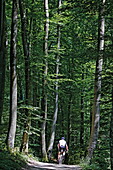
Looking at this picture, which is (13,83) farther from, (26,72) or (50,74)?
(50,74)

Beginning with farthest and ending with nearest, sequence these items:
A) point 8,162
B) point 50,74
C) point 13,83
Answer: point 50,74 → point 13,83 → point 8,162

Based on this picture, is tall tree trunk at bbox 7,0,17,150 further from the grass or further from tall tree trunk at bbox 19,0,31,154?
tall tree trunk at bbox 19,0,31,154

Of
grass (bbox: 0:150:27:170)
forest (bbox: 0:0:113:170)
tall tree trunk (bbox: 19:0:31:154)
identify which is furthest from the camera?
tall tree trunk (bbox: 19:0:31:154)

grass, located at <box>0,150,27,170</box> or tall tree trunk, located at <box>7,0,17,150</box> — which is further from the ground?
tall tree trunk, located at <box>7,0,17,150</box>

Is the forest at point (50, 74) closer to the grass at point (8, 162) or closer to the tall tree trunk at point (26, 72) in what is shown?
the tall tree trunk at point (26, 72)

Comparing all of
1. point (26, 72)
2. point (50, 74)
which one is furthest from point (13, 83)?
point (50, 74)

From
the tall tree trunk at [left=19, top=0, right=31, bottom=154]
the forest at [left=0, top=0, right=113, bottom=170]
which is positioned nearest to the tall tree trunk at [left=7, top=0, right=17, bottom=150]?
the forest at [left=0, top=0, right=113, bottom=170]

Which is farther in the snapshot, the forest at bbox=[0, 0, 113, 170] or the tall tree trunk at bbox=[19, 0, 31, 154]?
the tall tree trunk at bbox=[19, 0, 31, 154]

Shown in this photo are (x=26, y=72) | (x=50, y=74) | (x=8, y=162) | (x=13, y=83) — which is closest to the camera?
(x=8, y=162)

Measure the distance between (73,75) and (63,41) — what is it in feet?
10.7

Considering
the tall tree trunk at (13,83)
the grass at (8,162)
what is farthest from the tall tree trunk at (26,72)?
the grass at (8,162)

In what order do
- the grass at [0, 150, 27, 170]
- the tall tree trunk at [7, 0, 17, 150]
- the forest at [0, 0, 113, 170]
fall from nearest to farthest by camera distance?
the grass at [0, 150, 27, 170] < the forest at [0, 0, 113, 170] < the tall tree trunk at [7, 0, 17, 150]

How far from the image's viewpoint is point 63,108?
83.4 feet

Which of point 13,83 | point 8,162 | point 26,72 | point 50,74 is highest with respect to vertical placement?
point 26,72
